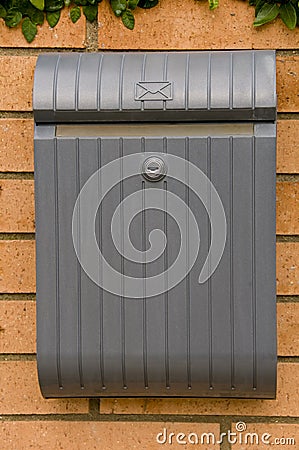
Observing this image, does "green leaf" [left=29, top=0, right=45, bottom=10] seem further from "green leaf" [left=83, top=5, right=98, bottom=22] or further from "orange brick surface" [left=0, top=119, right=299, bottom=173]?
"orange brick surface" [left=0, top=119, right=299, bottom=173]

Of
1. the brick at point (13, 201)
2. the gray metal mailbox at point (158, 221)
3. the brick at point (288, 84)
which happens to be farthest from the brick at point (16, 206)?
the brick at point (288, 84)

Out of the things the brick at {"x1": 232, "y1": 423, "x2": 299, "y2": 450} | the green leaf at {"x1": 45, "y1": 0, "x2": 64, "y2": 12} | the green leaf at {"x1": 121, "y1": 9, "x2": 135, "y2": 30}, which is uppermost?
the green leaf at {"x1": 45, "y1": 0, "x2": 64, "y2": 12}

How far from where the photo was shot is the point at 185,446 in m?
1.33

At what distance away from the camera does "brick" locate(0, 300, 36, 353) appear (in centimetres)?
133

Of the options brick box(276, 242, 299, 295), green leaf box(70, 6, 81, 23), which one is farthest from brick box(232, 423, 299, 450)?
green leaf box(70, 6, 81, 23)

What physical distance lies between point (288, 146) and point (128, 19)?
358 mm

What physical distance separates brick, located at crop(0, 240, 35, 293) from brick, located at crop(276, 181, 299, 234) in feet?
1.45

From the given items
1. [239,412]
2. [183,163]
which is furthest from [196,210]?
[239,412]

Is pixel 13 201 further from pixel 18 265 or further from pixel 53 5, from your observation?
pixel 53 5

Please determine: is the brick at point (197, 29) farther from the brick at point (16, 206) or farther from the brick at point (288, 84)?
the brick at point (16, 206)

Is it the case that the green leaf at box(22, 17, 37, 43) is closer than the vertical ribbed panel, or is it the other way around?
the vertical ribbed panel

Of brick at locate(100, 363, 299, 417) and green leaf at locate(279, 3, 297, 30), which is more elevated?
green leaf at locate(279, 3, 297, 30)

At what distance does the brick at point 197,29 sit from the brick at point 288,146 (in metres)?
0.14

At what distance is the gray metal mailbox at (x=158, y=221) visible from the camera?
118 centimetres
